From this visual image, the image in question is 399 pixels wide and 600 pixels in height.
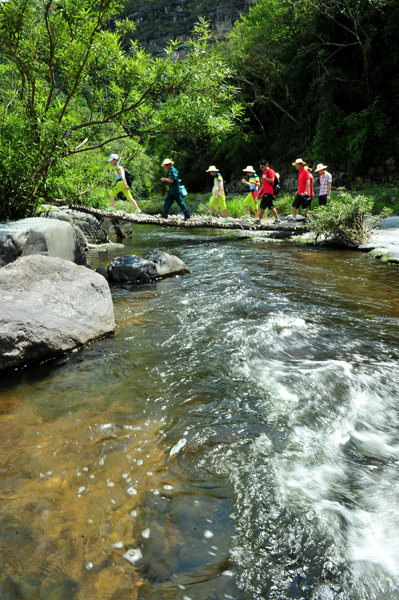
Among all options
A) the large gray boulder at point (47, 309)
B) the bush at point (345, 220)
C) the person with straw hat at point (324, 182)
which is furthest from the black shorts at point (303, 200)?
the large gray boulder at point (47, 309)

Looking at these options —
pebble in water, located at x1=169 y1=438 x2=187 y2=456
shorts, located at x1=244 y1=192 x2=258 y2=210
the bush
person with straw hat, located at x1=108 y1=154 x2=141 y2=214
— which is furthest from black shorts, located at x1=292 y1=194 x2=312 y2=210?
pebble in water, located at x1=169 y1=438 x2=187 y2=456

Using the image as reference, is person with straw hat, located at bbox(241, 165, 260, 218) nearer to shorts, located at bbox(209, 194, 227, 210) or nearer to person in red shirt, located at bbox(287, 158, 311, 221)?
shorts, located at bbox(209, 194, 227, 210)

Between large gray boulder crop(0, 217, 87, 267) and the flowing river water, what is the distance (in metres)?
2.57

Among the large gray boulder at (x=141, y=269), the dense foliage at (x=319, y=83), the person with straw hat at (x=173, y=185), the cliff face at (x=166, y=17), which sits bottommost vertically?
the large gray boulder at (x=141, y=269)

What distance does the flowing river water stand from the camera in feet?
5.54

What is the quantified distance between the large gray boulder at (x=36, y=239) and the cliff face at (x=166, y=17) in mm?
77094

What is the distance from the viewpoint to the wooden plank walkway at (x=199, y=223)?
1093 centimetres

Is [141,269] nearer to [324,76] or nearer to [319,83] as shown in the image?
[324,76]

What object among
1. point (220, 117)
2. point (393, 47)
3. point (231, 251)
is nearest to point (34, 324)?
point (220, 117)

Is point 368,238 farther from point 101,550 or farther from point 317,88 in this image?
point 317,88

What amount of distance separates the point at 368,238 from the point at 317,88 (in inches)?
777

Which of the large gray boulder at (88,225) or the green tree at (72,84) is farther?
the large gray boulder at (88,225)

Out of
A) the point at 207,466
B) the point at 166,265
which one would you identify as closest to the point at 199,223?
the point at 166,265

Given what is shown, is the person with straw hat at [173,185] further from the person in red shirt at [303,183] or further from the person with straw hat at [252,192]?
the person in red shirt at [303,183]
